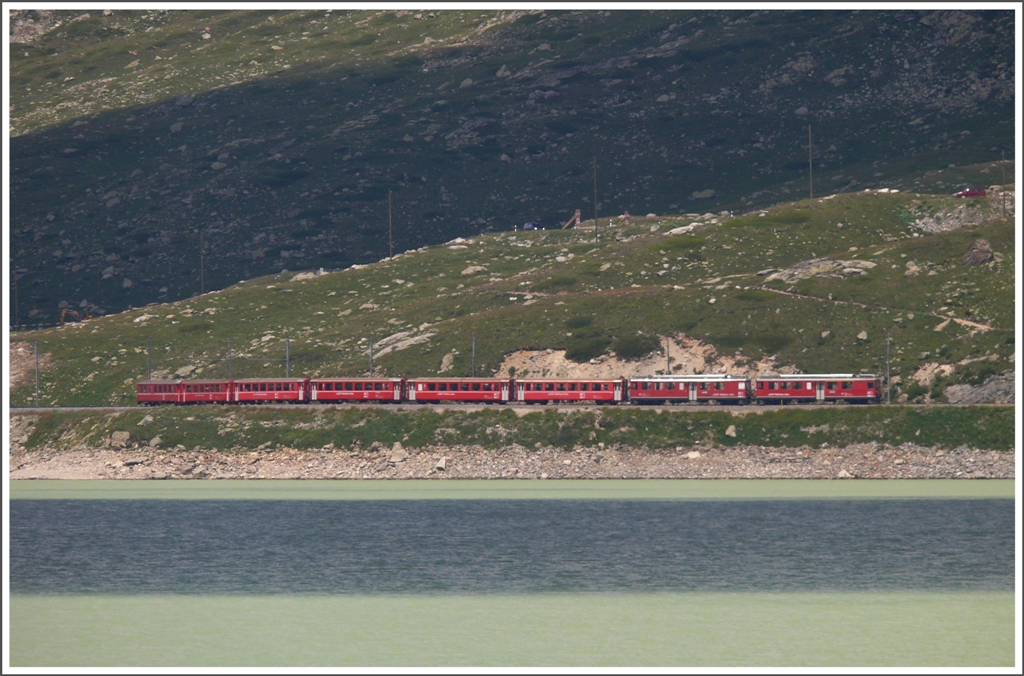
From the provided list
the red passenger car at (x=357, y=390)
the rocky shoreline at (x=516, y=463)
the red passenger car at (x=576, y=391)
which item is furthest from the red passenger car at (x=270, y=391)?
the red passenger car at (x=576, y=391)

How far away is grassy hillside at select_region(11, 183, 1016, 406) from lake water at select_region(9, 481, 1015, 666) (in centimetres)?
3955

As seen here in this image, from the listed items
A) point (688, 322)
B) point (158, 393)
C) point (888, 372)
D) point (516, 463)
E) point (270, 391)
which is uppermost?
point (688, 322)

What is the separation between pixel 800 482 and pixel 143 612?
65.6 metres

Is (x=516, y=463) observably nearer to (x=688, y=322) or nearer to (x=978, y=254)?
(x=688, y=322)

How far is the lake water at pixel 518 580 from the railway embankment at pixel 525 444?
7187 mm

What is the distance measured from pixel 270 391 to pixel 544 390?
1101 inches

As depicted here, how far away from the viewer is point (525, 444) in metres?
112

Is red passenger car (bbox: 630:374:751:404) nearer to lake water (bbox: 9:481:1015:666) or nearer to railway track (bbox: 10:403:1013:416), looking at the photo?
railway track (bbox: 10:403:1013:416)

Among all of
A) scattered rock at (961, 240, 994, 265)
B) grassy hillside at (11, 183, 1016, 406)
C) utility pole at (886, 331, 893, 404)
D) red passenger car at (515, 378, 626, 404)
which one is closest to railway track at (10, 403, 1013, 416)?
red passenger car at (515, 378, 626, 404)

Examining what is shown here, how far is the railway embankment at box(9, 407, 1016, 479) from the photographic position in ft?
349

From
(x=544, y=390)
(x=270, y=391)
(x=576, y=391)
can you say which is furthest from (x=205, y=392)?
(x=576, y=391)

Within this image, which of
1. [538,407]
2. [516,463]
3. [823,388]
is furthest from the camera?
[538,407]

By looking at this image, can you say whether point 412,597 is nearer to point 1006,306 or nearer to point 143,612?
point 143,612

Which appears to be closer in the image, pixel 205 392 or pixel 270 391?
pixel 270 391
